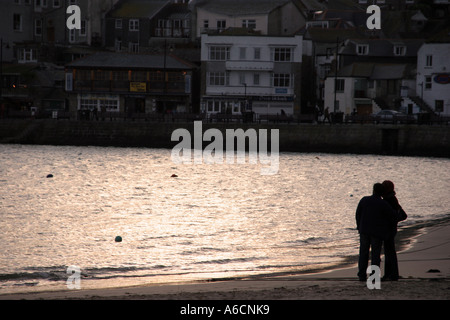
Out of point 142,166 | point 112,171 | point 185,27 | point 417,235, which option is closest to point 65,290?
point 417,235

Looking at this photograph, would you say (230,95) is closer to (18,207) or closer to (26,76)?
(26,76)

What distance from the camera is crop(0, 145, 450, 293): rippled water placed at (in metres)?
19.1

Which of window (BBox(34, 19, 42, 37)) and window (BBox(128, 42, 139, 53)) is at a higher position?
window (BBox(34, 19, 42, 37))

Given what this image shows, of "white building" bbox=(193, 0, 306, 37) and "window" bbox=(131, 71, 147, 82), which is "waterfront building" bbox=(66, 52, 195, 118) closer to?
"window" bbox=(131, 71, 147, 82)

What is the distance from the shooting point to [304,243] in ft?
75.5

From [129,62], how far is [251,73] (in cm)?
1232

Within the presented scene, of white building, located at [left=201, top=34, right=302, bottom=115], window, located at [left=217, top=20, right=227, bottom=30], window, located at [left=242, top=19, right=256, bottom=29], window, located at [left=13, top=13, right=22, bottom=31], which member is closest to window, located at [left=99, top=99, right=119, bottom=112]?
white building, located at [left=201, top=34, right=302, bottom=115]

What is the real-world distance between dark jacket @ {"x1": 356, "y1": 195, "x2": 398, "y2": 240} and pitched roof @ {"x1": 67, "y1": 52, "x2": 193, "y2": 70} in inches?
2757

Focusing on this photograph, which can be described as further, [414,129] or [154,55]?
[154,55]

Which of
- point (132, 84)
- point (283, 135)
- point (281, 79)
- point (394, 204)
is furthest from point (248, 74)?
point (394, 204)

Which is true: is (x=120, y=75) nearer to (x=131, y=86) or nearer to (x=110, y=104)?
(x=131, y=86)

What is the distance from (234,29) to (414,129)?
1299 inches

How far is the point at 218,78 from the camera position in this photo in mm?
84125

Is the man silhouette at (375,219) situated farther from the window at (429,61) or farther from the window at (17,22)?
the window at (17,22)
